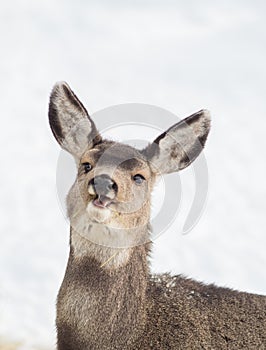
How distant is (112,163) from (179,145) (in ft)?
3.60

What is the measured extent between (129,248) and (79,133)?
155 cm

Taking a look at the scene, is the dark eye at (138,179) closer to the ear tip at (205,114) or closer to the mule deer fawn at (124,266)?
the mule deer fawn at (124,266)

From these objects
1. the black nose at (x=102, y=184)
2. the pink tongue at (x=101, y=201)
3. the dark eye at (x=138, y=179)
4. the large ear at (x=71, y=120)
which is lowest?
the pink tongue at (x=101, y=201)

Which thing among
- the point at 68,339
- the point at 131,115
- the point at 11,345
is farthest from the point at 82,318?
the point at 11,345

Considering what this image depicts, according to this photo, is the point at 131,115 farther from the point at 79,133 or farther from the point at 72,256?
the point at 72,256

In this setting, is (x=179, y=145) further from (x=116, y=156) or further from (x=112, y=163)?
(x=112, y=163)

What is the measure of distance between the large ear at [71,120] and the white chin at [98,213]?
117cm

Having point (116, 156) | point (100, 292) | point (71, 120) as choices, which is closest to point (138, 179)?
point (116, 156)

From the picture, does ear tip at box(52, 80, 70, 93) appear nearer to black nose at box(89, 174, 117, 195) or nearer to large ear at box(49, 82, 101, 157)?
large ear at box(49, 82, 101, 157)

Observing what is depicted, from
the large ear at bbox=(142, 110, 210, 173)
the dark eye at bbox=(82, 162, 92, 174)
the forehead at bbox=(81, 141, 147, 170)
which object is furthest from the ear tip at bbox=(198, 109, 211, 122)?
the dark eye at bbox=(82, 162, 92, 174)

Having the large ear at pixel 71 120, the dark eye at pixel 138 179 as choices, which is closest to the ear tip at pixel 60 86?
the large ear at pixel 71 120

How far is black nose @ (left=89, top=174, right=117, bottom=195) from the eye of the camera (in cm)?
1027

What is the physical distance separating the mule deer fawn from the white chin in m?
0.01

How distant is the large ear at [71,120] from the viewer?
11.3 meters
